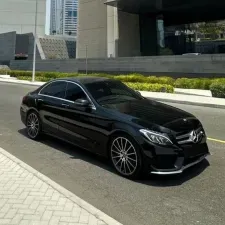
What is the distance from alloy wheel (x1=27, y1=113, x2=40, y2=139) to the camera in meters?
7.65

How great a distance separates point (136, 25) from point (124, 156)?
3330cm

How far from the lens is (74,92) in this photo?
22.1 feet

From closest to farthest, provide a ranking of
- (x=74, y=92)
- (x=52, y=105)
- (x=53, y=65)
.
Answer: (x=74, y=92) → (x=52, y=105) → (x=53, y=65)

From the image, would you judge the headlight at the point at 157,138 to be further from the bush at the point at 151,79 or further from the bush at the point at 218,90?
the bush at the point at 151,79

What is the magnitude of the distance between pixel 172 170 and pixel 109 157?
3.85 feet

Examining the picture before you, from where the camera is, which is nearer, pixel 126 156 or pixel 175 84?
pixel 126 156

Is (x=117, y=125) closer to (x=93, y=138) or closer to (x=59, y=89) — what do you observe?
(x=93, y=138)

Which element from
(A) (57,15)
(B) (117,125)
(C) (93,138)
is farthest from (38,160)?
(A) (57,15)

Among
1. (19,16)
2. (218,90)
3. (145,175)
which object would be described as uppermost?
(19,16)

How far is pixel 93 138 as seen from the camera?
5.95 m

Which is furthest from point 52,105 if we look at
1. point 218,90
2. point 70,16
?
point 70,16

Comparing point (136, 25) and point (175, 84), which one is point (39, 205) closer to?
point (175, 84)

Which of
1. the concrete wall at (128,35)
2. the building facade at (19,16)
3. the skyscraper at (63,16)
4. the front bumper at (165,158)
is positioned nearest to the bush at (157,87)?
the front bumper at (165,158)

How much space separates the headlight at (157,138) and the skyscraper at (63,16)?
5766 centimetres
